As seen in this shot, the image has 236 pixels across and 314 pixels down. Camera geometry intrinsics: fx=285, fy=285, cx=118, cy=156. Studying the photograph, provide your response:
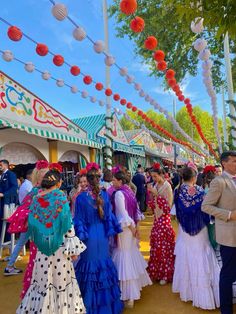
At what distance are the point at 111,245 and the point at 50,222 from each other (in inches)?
48.4

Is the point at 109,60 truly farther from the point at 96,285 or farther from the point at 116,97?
the point at 96,285

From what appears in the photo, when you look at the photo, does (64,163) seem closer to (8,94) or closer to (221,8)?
(8,94)

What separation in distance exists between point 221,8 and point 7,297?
4404 mm

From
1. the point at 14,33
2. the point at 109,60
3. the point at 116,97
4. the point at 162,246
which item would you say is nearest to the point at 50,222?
the point at 162,246

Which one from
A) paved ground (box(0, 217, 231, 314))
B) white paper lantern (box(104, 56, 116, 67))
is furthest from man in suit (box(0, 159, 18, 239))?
white paper lantern (box(104, 56, 116, 67))

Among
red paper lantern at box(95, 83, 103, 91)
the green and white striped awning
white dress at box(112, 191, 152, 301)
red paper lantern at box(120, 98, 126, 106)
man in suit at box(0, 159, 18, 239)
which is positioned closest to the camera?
white dress at box(112, 191, 152, 301)

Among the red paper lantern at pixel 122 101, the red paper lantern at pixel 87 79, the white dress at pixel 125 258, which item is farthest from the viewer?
the red paper lantern at pixel 122 101

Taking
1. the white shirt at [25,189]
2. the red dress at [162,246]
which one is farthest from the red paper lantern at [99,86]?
the red dress at [162,246]

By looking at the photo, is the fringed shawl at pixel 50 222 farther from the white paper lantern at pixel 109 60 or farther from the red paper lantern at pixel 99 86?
the red paper lantern at pixel 99 86

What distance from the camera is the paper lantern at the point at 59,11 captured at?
160 inches

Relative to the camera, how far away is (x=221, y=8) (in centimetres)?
220

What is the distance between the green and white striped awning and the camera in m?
7.10

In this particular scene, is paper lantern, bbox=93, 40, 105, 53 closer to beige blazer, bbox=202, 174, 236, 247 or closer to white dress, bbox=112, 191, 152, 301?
white dress, bbox=112, 191, 152, 301

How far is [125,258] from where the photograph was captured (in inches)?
144
